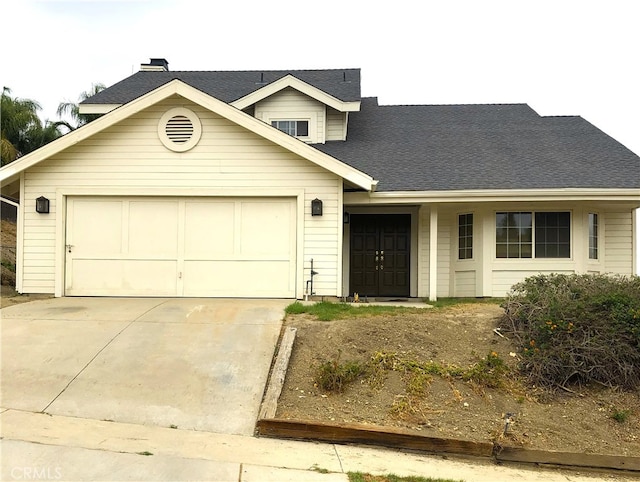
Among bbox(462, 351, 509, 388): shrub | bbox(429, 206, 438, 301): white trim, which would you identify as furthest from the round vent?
bbox(462, 351, 509, 388): shrub

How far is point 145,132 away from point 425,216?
6.76 m

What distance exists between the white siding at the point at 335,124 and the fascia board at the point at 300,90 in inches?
19.8

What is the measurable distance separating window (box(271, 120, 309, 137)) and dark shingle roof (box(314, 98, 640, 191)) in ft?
2.31

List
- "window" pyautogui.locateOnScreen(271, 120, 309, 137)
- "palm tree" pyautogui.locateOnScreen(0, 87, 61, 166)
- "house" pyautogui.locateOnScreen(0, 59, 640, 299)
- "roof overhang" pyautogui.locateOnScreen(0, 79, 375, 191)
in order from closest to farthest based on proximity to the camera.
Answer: "roof overhang" pyautogui.locateOnScreen(0, 79, 375, 191) < "house" pyautogui.locateOnScreen(0, 59, 640, 299) < "window" pyautogui.locateOnScreen(271, 120, 309, 137) < "palm tree" pyautogui.locateOnScreen(0, 87, 61, 166)

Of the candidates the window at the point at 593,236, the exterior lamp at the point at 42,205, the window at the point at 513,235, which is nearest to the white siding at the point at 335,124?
the window at the point at 513,235

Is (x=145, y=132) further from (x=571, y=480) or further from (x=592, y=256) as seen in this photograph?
(x=592, y=256)

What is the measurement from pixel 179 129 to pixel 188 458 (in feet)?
25.0

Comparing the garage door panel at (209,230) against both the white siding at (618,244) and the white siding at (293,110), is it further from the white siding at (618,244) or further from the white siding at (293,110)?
the white siding at (618,244)

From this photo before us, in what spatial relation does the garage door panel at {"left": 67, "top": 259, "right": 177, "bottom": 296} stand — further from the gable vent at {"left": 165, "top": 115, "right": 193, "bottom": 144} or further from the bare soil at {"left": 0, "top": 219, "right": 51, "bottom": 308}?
the gable vent at {"left": 165, "top": 115, "right": 193, "bottom": 144}

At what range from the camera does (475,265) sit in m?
11.9

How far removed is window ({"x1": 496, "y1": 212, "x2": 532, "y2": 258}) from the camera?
38.6ft

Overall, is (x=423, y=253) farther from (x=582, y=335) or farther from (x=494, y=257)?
(x=582, y=335)

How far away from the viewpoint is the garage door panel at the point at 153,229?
34.8 feet

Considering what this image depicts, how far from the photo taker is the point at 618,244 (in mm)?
12477
